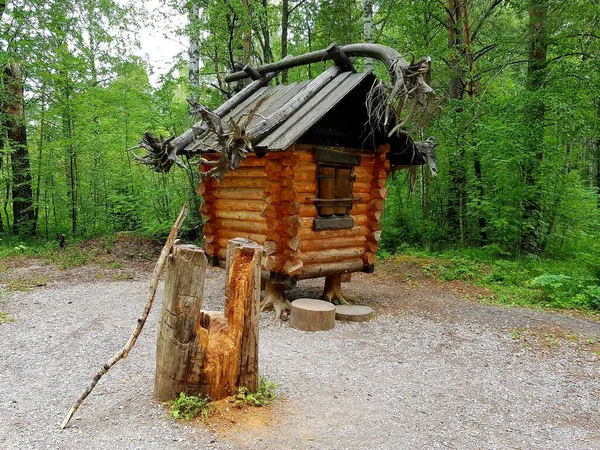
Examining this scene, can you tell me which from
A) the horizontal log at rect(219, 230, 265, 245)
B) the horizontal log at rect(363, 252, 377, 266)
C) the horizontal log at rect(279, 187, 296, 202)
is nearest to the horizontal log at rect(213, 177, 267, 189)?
the horizontal log at rect(279, 187, 296, 202)

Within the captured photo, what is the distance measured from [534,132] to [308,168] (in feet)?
25.5

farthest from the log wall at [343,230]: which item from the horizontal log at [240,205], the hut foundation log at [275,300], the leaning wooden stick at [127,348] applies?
the leaning wooden stick at [127,348]

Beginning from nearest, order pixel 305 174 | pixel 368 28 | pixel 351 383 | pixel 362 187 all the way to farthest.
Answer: pixel 351 383 → pixel 305 174 → pixel 362 187 → pixel 368 28

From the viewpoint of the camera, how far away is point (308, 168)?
7.66 m

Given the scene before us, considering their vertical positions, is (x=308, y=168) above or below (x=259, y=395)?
above

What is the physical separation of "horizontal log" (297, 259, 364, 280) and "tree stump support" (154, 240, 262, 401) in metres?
3.38

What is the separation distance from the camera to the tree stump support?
396 centimetres

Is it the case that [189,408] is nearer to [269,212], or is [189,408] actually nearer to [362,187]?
[269,212]

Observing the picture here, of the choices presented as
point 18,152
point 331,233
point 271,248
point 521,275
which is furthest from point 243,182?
point 18,152

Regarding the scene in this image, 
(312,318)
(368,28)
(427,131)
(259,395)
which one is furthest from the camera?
(427,131)

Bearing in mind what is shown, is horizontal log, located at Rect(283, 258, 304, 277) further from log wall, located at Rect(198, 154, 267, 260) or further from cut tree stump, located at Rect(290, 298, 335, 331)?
log wall, located at Rect(198, 154, 267, 260)

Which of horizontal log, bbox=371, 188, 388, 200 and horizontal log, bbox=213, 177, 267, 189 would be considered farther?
horizontal log, bbox=371, 188, 388, 200

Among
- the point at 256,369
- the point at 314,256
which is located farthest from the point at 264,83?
the point at 256,369

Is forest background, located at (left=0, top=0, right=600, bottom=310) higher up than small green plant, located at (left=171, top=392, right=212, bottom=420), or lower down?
higher up
